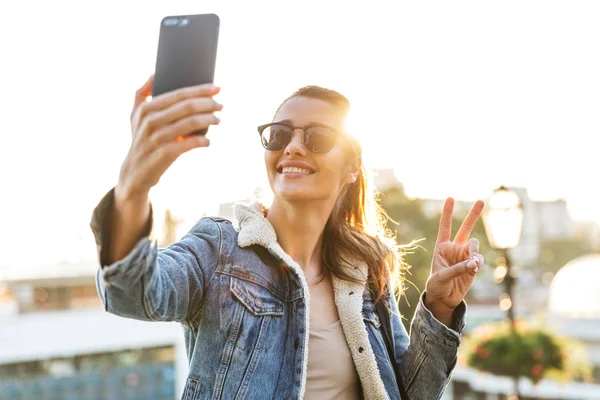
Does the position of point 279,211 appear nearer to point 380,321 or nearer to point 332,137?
point 332,137

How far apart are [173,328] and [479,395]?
2563cm

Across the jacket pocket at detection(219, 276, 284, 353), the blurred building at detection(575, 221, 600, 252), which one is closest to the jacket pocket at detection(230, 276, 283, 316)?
the jacket pocket at detection(219, 276, 284, 353)

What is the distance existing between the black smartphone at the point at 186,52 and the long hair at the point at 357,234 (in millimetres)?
724

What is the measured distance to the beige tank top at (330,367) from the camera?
1.82 metres

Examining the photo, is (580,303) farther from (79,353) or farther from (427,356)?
(427,356)

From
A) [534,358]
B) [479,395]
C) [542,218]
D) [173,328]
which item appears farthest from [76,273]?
[542,218]

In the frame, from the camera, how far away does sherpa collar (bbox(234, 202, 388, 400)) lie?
1.84 metres

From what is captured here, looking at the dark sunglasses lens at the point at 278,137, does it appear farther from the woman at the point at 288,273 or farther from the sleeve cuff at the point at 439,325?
the sleeve cuff at the point at 439,325

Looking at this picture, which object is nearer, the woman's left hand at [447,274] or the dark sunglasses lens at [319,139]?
the dark sunglasses lens at [319,139]

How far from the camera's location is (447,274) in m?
2.09

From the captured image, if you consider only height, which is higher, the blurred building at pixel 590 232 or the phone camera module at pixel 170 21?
the phone camera module at pixel 170 21

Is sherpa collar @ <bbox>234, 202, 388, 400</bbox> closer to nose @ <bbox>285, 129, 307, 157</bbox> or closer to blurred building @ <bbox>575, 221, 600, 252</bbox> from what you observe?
nose @ <bbox>285, 129, 307, 157</bbox>

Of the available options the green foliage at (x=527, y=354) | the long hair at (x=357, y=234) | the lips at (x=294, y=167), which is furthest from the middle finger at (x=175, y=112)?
→ the green foliage at (x=527, y=354)

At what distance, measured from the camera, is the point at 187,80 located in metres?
1.27
